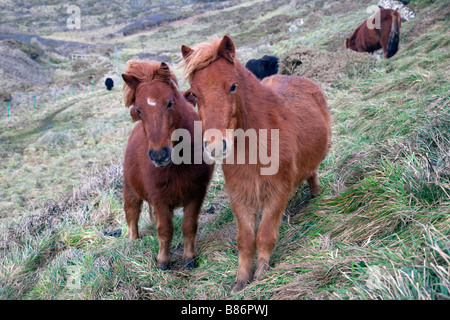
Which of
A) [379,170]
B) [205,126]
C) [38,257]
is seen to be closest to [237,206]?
[205,126]

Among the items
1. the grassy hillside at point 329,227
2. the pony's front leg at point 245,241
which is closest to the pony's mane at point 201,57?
the pony's front leg at point 245,241

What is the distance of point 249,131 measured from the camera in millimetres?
2928

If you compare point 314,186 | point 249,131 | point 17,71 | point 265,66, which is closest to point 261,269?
point 249,131

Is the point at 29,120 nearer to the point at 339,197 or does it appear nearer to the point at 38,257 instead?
the point at 38,257

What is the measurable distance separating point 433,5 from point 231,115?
14.1 m

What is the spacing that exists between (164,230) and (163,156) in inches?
41.9

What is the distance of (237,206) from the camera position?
3.08 meters

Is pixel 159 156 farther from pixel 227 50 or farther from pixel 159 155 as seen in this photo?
pixel 227 50

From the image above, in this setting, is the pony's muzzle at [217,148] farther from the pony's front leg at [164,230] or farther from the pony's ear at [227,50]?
the pony's front leg at [164,230]

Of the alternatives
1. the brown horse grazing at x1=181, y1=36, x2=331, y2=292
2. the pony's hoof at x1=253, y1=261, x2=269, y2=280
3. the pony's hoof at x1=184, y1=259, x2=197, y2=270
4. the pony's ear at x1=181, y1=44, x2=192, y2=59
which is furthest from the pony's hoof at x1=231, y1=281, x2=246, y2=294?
the pony's ear at x1=181, y1=44, x2=192, y2=59

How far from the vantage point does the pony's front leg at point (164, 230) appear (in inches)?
152

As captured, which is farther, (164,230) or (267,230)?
(164,230)

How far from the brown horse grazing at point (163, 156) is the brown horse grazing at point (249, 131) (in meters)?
0.70

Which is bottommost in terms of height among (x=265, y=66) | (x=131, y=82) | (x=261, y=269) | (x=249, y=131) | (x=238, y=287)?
(x=265, y=66)
